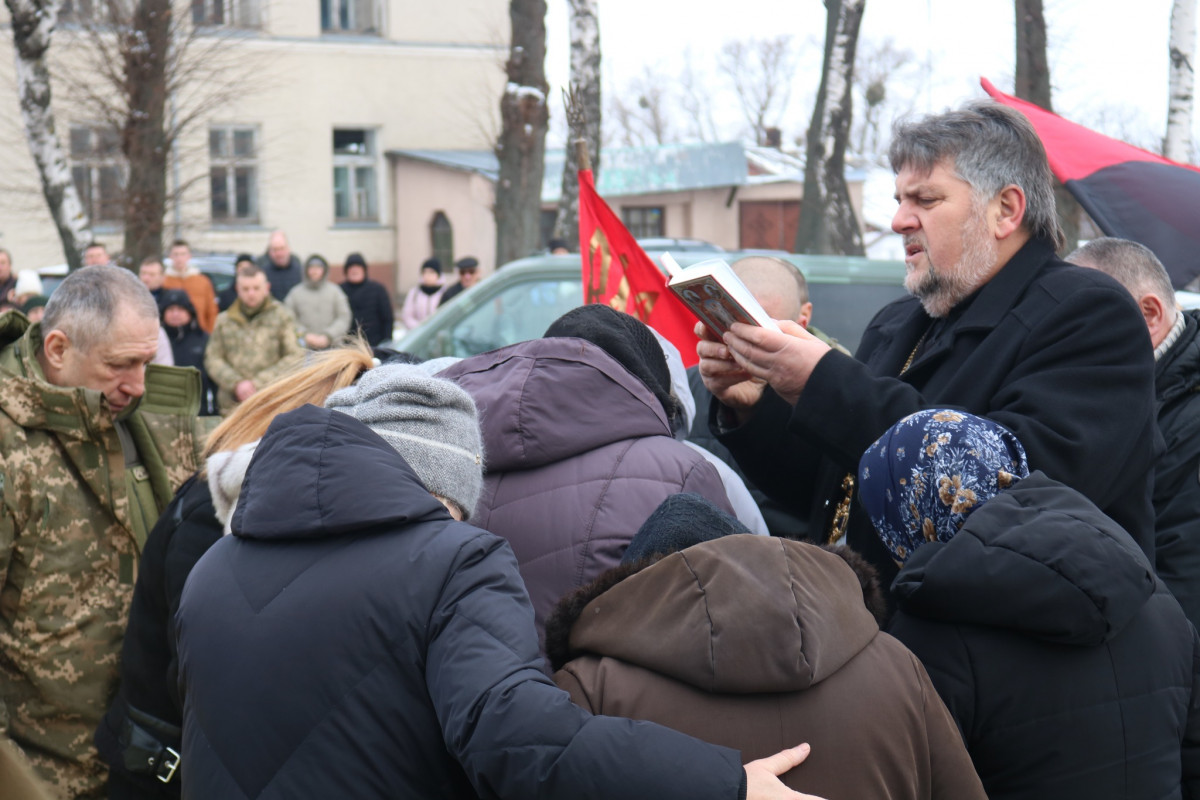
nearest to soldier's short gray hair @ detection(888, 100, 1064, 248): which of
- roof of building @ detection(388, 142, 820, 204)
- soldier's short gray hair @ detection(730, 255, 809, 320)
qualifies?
soldier's short gray hair @ detection(730, 255, 809, 320)

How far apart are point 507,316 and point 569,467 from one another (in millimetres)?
4301

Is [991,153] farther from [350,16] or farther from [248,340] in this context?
[350,16]

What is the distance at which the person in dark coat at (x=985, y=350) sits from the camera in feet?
7.34

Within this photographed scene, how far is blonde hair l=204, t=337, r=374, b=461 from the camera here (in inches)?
101

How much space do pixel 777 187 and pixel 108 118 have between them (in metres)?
20.0

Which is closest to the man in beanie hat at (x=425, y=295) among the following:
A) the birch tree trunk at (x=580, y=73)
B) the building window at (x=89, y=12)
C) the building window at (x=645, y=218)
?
the birch tree trunk at (x=580, y=73)

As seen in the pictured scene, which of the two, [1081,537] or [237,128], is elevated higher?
[237,128]

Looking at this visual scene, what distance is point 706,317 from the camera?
250 cm

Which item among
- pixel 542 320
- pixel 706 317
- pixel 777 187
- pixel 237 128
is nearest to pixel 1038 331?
pixel 706 317

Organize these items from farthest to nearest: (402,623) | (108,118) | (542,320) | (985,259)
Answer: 1. (108,118)
2. (542,320)
3. (985,259)
4. (402,623)

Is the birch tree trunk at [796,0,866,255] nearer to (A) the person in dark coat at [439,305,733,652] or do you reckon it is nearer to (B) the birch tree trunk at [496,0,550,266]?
(B) the birch tree trunk at [496,0,550,266]

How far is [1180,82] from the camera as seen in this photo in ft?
39.6

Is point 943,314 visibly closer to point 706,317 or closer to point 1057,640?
point 706,317

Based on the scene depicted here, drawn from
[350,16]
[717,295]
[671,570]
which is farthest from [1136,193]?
[350,16]
